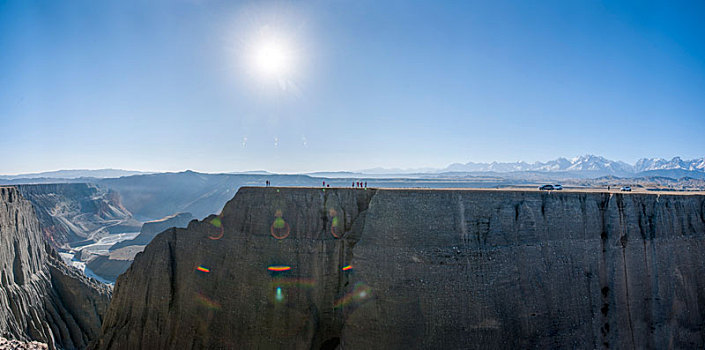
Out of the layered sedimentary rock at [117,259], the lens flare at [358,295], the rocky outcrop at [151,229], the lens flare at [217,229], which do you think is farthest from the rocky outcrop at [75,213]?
the lens flare at [358,295]

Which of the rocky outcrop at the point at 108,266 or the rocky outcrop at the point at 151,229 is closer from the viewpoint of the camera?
the rocky outcrop at the point at 108,266

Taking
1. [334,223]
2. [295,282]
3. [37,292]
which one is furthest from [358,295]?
[37,292]

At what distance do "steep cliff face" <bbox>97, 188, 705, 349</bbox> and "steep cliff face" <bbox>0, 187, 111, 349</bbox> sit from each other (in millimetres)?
19030

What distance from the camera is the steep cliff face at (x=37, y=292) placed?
32.1 m

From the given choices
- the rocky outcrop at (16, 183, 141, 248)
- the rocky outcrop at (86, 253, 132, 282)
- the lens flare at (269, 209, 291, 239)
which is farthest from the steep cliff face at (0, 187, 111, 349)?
the rocky outcrop at (16, 183, 141, 248)

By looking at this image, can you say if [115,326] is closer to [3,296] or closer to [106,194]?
[3,296]

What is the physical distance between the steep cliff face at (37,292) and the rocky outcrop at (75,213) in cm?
5461

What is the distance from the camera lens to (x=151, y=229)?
330 feet

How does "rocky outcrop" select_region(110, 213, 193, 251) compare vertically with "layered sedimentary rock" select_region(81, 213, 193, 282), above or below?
above

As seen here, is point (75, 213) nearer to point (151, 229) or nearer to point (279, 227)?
point (151, 229)

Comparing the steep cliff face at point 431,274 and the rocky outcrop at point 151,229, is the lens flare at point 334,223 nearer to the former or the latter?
the steep cliff face at point 431,274

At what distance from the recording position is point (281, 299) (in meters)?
17.8

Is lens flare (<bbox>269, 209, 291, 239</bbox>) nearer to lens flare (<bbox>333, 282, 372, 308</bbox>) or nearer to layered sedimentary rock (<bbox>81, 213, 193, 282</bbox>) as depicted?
lens flare (<bbox>333, 282, 372, 308</bbox>)

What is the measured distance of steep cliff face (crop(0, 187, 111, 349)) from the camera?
32.1 meters
